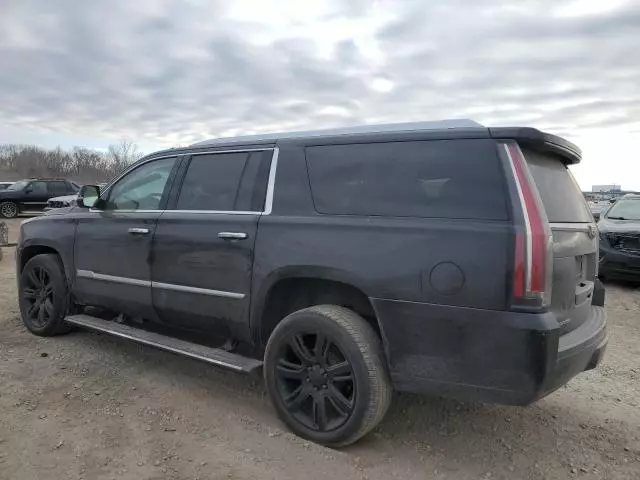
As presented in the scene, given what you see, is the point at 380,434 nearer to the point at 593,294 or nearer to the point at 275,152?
the point at 593,294

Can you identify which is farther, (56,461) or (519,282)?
(56,461)

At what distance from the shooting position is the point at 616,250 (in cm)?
873

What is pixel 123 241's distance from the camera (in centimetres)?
446

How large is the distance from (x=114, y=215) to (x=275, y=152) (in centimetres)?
174

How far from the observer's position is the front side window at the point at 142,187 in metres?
4.47

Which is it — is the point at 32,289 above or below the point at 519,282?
below

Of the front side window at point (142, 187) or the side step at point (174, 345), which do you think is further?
the front side window at point (142, 187)

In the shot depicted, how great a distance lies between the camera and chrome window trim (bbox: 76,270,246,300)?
374 centimetres

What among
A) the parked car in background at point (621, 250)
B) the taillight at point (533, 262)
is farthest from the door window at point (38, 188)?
the taillight at point (533, 262)

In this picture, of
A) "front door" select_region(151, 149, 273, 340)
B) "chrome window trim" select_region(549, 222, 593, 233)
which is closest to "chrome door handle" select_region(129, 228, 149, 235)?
"front door" select_region(151, 149, 273, 340)

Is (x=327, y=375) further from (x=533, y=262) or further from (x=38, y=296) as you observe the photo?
(x=38, y=296)

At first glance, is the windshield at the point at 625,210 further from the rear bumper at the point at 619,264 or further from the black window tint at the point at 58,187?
the black window tint at the point at 58,187

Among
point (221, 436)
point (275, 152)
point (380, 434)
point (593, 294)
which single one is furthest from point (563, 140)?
point (221, 436)

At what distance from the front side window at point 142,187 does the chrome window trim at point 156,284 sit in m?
0.60
